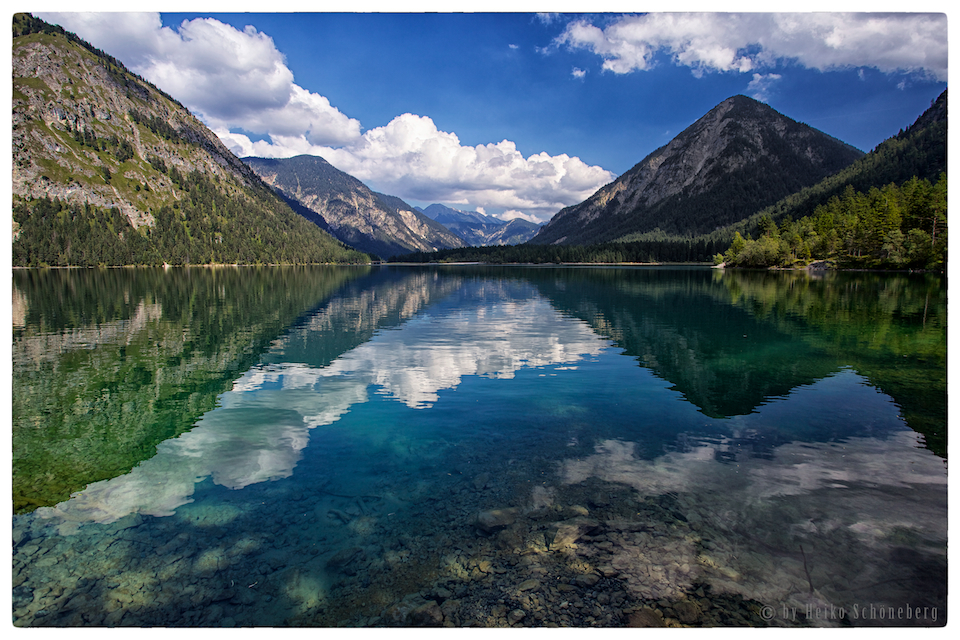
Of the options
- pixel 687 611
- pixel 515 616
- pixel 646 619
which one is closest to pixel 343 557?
pixel 515 616

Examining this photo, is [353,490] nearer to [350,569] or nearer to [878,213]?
[350,569]

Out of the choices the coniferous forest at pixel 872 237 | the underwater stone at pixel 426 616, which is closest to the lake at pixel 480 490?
the underwater stone at pixel 426 616

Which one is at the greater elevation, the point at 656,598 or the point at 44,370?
the point at 44,370

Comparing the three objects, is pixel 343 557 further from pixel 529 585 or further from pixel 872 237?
pixel 872 237

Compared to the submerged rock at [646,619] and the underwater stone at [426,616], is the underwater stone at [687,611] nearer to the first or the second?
the submerged rock at [646,619]

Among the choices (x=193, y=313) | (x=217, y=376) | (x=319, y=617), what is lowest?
(x=319, y=617)

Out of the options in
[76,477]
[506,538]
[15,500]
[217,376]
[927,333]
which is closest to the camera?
[506,538]

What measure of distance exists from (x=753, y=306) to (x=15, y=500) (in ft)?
223

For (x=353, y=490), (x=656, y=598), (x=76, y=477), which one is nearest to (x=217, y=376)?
(x=76, y=477)

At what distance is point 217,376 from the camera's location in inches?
1039

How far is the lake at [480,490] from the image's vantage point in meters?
9.05

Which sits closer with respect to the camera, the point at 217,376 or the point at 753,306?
the point at 217,376

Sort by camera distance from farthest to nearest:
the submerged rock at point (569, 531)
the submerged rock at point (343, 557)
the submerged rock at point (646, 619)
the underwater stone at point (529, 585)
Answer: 1. the submerged rock at point (569, 531)
2. the submerged rock at point (343, 557)
3. the underwater stone at point (529, 585)
4. the submerged rock at point (646, 619)

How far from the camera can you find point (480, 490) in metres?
13.0
